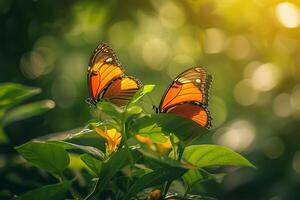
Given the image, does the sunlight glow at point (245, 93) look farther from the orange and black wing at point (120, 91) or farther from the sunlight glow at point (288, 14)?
the orange and black wing at point (120, 91)

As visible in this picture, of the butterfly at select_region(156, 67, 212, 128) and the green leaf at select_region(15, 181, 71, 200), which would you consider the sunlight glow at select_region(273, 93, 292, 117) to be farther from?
the green leaf at select_region(15, 181, 71, 200)

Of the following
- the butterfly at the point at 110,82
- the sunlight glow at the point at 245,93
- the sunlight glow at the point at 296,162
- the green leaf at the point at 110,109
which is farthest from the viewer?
the sunlight glow at the point at 245,93

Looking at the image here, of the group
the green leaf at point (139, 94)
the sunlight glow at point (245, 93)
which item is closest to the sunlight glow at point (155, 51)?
the sunlight glow at point (245, 93)

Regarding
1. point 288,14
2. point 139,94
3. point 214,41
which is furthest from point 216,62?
point 139,94

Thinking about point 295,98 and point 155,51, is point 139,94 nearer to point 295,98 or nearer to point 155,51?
point 295,98

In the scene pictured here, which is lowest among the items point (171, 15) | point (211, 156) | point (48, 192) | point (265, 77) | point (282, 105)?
point (48, 192)

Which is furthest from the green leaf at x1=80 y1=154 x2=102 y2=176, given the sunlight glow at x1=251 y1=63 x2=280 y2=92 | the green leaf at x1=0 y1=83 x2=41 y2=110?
the sunlight glow at x1=251 y1=63 x2=280 y2=92

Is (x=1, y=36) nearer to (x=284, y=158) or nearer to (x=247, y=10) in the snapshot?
(x=247, y=10)
